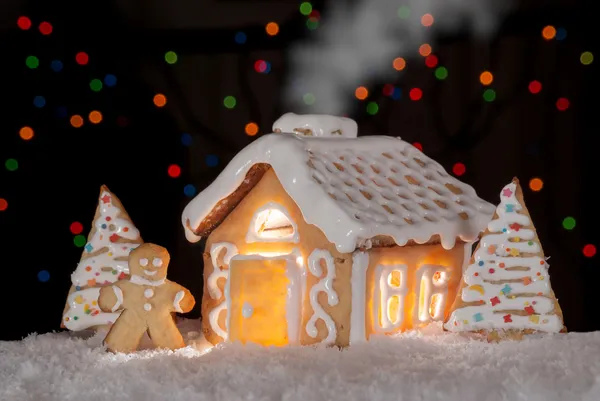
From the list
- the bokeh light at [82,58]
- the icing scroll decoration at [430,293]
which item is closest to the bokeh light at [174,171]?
the bokeh light at [82,58]

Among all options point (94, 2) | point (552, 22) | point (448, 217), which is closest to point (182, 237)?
point (94, 2)

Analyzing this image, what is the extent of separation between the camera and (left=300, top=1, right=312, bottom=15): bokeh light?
10.2ft

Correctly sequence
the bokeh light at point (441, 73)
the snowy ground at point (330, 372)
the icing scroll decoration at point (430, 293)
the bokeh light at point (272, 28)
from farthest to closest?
1. the bokeh light at point (272, 28)
2. the bokeh light at point (441, 73)
3. the icing scroll decoration at point (430, 293)
4. the snowy ground at point (330, 372)

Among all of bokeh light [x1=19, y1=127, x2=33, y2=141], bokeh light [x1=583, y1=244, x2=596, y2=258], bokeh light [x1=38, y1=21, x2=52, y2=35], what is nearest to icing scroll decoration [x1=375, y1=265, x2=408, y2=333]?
bokeh light [x1=583, y1=244, x2=596, y2=258]

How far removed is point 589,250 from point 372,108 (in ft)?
3.35

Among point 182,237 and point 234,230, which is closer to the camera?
point 234,230

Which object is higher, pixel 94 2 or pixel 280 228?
pixel 94 2

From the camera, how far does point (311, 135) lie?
98.9 inches

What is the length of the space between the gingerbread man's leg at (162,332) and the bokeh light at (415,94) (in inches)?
54.3

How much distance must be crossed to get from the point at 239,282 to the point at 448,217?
69 cm

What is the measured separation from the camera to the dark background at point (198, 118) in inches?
116

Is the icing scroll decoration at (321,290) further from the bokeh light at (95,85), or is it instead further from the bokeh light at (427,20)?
the bokeh light at (95,85)

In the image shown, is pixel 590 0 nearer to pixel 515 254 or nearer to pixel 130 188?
pixel 515 254

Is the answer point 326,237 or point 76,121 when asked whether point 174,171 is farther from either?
point 326,237
